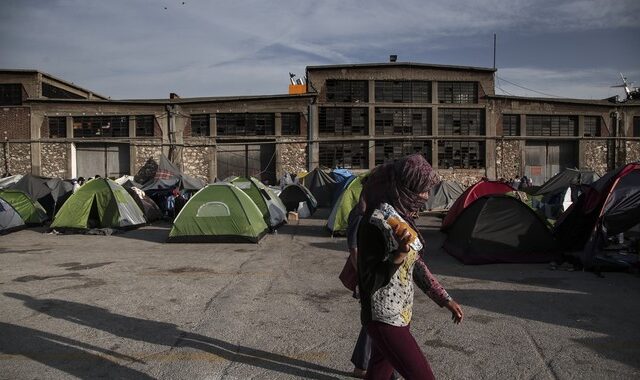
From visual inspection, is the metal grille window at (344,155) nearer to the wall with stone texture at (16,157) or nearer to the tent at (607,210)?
the wall with stone texture at (16,157)

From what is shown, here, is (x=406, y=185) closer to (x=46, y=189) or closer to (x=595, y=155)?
(x=46, y=189)

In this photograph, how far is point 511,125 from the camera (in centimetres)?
3136

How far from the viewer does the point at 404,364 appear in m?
2.63

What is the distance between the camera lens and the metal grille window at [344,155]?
30.1 m

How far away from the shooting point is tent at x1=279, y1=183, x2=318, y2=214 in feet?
64.2

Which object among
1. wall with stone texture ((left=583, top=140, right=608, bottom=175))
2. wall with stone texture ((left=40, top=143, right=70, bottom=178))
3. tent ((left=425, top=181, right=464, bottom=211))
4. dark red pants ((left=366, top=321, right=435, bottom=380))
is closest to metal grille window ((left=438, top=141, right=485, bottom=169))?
wall with stone texture ((left=583, top=140, right=608, bottom=175))

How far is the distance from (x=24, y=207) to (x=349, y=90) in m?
20.1

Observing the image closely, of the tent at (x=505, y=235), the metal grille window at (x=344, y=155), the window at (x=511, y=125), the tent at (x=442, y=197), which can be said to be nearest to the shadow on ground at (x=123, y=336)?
the tent at (x=505, y=235)

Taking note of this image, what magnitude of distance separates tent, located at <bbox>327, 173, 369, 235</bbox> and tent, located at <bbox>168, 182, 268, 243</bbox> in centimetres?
224

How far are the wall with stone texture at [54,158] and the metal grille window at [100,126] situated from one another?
117 cm

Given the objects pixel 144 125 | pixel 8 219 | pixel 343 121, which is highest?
pixel 343 121

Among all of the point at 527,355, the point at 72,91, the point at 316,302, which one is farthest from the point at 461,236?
the point at 72,91

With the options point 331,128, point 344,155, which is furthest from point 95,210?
point 344,155

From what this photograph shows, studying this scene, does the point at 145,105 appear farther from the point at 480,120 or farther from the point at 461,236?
the point at 461,236
